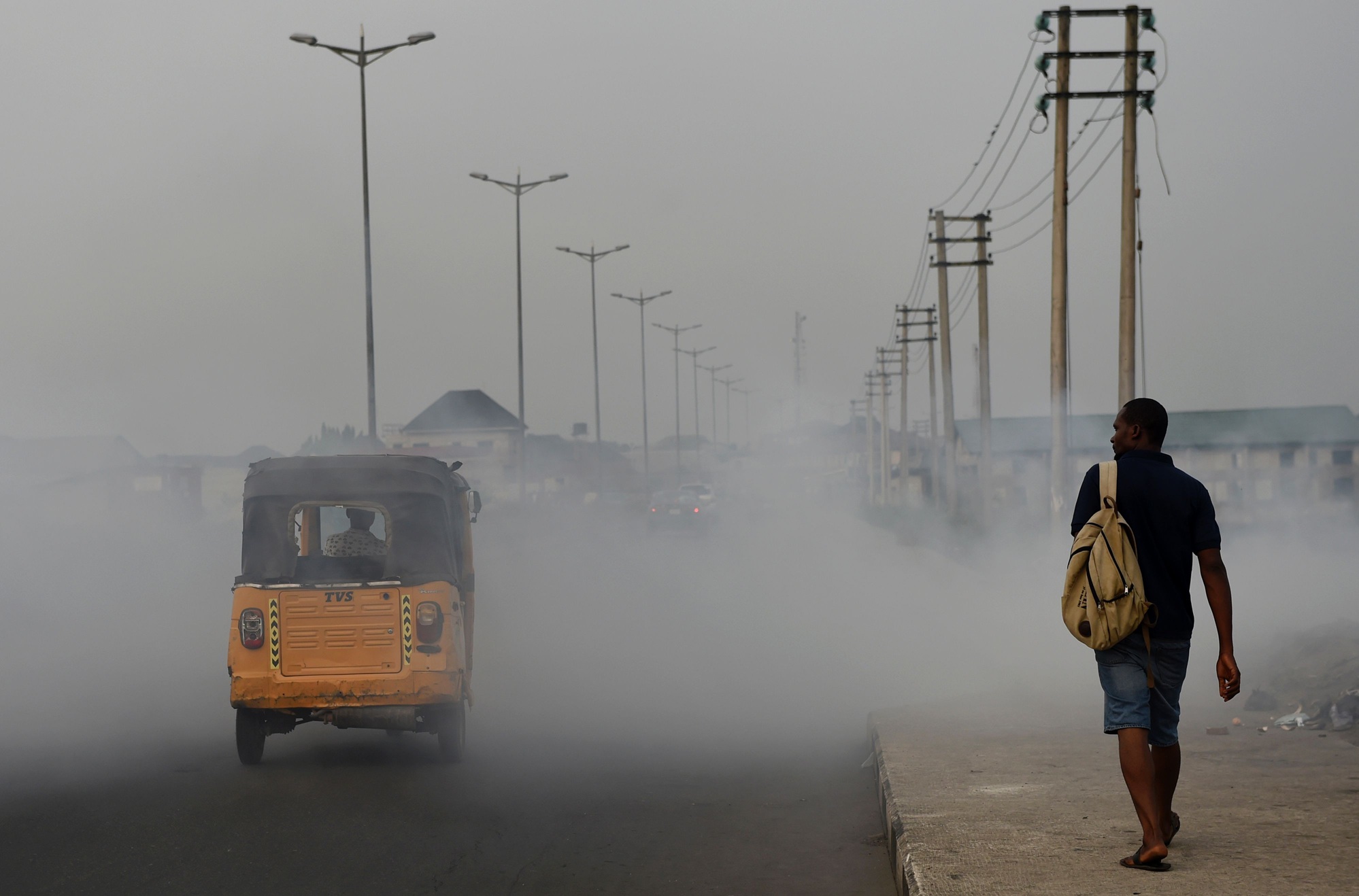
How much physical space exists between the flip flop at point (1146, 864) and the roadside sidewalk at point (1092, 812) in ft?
0.13

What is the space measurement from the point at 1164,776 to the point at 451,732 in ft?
17.6

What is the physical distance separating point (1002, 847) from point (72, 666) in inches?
497

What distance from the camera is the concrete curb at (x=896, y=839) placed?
5883 millimetres

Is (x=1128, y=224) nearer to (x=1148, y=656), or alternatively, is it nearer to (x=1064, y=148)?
(x=1064, y=148)

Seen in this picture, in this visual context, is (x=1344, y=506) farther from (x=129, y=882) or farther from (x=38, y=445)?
(x=129, y=882)

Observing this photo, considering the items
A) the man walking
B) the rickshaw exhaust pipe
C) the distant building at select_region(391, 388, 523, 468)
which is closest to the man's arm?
the man walking

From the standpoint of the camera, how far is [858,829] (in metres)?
7.89

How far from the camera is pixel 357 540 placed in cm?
1094

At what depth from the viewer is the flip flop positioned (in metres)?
5.68

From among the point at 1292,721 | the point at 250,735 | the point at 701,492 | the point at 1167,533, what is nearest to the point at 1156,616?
the point at 1167,533

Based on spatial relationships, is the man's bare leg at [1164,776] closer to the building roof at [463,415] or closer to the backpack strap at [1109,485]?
the backpack strap at [1109,485]

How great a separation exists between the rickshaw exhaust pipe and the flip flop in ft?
17.7

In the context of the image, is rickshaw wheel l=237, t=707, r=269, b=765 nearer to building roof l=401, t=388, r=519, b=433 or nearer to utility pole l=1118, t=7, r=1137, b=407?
utility pole l=1118, t=7, r=1137, b=407

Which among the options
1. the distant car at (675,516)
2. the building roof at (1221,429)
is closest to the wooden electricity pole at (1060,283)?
the distant car at (675,516)
